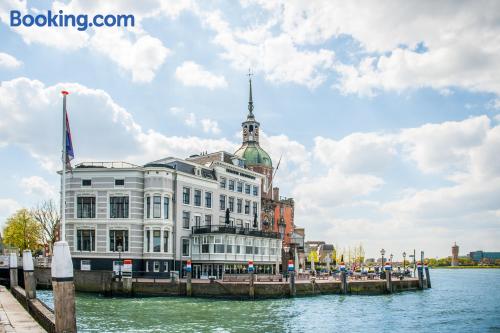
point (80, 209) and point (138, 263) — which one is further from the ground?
point (80, 209)

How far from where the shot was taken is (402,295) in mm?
64562

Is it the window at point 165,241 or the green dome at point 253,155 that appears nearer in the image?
the window at point 165,241

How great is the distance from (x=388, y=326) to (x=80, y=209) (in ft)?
128

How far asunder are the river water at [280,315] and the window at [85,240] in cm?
1041

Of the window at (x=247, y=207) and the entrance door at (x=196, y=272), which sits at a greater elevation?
the window at (x=247, y=207)

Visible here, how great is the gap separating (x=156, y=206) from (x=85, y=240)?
8921 mm

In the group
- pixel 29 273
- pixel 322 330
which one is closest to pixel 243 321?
pixel 322 330

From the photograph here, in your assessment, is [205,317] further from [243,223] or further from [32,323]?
[243,223]

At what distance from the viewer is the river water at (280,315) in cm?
3478

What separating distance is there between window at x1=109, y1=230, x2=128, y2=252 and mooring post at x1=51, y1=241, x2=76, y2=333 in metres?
46.9

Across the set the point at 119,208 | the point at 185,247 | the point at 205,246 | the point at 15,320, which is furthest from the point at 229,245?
the point at 15,320

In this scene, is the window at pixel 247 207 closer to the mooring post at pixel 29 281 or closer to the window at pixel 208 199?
the window at pixel 208 199

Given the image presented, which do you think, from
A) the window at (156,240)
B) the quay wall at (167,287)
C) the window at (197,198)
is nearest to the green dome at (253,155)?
the window at (197,198)

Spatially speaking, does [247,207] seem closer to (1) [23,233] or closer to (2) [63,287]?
(1) [23,233]
